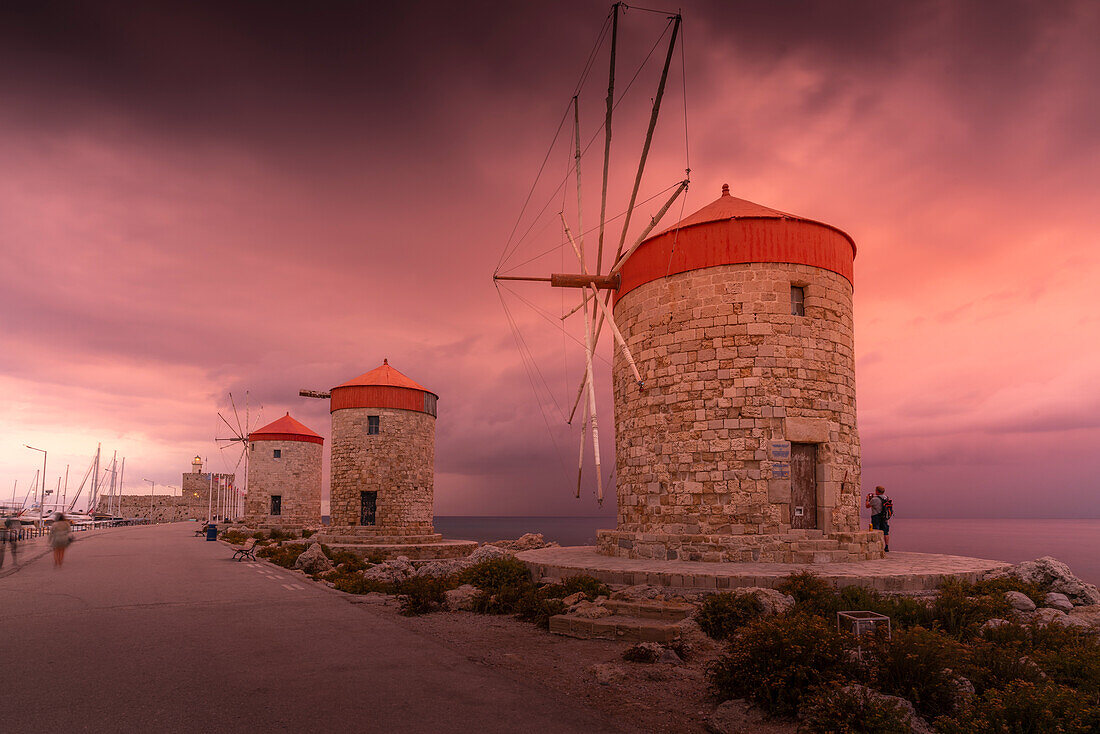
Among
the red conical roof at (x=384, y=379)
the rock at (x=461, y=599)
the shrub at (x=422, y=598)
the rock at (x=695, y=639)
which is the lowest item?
the rock at (x=461, y=599)

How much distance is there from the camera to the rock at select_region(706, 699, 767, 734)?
6.05 meters

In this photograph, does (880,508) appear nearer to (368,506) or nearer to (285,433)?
(368,506)

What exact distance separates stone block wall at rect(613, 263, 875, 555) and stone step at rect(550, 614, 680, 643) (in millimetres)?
5717

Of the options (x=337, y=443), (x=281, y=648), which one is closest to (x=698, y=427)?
(x=281, y=648)

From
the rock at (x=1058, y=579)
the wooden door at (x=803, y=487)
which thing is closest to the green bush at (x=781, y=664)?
the wooden door at (x=803, y=487)

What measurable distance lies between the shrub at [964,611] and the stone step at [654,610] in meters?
3.86

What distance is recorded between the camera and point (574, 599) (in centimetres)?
1256

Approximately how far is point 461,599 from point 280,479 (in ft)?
120

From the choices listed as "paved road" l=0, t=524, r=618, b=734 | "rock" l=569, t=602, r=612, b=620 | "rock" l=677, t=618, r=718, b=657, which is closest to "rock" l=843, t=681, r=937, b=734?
"paved road" l=0, t=524, r=618, b=734

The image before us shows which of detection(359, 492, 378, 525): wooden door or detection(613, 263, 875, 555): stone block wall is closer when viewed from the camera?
detection(613, 263, 875, 555): stone block wall

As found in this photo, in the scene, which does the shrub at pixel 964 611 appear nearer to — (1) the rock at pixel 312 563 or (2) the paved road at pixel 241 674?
(2) the paved road at pixel 241 674

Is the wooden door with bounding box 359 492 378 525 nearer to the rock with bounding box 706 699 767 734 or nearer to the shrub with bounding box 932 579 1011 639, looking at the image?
the shrub with bounding box 932 579 1011 639

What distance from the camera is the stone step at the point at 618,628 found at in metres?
9.78

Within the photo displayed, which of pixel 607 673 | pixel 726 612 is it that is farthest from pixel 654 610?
pixel 607 673
